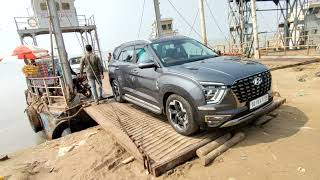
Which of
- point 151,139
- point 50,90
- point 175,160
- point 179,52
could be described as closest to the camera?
point 175,160

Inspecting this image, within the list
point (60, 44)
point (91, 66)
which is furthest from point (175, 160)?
point (60, 44)

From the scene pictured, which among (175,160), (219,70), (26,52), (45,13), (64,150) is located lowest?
(64,150)

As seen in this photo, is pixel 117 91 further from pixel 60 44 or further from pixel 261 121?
pixel 261 121

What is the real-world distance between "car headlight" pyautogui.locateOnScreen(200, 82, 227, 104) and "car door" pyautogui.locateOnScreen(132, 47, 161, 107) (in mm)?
1316

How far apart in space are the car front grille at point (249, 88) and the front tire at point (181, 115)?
0.87m

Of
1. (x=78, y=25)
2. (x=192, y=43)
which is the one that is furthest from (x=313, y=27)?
(x=192, y=43)

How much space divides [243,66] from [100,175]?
3297 millimetres

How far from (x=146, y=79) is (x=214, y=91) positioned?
6.39ft

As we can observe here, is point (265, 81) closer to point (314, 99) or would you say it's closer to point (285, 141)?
point (285, 141)

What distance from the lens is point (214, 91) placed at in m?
4.41

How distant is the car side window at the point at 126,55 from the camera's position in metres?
6.89

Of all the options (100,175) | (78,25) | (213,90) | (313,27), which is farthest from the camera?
(313,27)

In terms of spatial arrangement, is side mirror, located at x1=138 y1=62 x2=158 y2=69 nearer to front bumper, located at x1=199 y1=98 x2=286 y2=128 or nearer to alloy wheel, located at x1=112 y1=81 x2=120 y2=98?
front bumper, located at x1=199 y1=98 x2=286 y2=128

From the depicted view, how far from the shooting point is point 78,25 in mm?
25297
